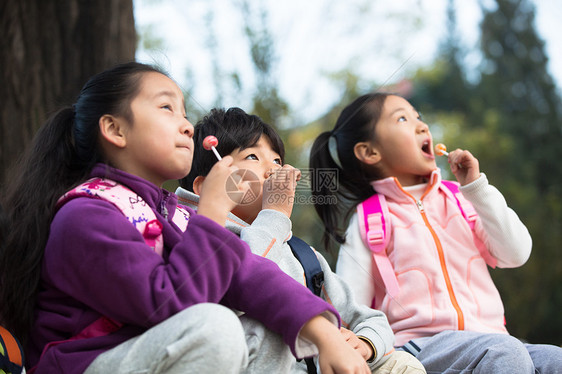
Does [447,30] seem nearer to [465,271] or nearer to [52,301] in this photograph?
[465,271]

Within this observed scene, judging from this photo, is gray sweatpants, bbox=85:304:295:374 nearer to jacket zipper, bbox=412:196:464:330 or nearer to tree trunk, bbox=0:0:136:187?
jacket zipper, bbox=412:196:464:330

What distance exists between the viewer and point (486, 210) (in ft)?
6.13

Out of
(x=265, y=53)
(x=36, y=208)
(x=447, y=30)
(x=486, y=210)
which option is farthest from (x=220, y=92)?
(x=447, y=30)

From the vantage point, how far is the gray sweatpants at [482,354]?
1473 millimetres

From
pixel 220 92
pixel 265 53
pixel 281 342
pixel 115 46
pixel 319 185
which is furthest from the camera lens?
pixel 265 53

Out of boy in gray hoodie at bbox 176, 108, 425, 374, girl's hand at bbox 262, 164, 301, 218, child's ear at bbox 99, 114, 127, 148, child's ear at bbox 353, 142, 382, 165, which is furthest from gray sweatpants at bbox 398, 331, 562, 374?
child's ear at bbox 99, 114, 127, 148

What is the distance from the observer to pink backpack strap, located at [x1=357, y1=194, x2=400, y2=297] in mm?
1858

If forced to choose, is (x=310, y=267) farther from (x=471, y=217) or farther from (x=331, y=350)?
(x=471, y=217)

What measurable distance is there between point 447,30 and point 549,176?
6.06 metres

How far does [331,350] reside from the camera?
1170 millimetres

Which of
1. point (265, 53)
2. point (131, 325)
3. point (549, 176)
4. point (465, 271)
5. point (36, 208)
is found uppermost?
point (265, 53)

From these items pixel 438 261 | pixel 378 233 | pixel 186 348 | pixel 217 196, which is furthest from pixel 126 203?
pixel 438 261

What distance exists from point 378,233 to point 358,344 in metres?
0.59

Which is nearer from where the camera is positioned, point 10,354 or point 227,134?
point 10,354
